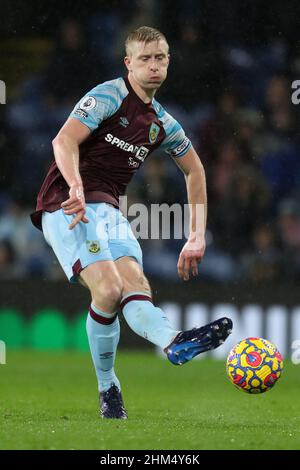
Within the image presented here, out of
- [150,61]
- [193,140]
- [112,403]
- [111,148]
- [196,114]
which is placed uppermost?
[150,61]

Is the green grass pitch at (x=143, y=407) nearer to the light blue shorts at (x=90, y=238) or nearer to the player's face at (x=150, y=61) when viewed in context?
the light blue shorts at (x=90, y=238)

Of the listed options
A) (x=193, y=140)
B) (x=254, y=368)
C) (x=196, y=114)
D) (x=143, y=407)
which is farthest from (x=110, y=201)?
(x=196, y=114)

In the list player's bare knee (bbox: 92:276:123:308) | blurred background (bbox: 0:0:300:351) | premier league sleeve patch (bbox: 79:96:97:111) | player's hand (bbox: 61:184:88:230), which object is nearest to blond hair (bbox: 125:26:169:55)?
premier league sleeve patch (bbox: 79:96:97:111)

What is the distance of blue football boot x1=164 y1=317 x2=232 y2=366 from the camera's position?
191 inches

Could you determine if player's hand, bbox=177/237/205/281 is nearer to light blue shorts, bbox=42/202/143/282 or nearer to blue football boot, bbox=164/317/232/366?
light blue shorts, bbox=42/202/143/282

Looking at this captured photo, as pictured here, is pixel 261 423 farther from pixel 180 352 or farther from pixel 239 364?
pixel 180 352

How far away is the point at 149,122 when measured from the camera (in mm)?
6117

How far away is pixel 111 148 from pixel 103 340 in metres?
1.12

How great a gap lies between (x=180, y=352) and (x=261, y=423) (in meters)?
1.16

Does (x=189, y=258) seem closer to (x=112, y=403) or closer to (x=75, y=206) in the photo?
(x=112, y=403)

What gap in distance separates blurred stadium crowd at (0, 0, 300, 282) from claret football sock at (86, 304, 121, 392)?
611cm

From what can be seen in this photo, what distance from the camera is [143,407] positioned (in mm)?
6926

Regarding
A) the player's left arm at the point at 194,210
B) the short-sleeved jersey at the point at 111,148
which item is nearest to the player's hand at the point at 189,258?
the player's left arm at the point at 194,210
